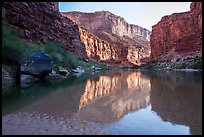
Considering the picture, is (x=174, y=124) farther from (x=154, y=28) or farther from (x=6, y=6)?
(x=154, y=28)

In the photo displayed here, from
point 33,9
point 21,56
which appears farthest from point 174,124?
point 33,9

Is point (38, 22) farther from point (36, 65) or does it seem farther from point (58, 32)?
point (36, 65)

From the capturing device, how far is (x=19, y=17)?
43594 mm

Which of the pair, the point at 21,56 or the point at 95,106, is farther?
the point at 21,56

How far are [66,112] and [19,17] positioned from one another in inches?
1525

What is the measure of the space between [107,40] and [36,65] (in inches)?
4495

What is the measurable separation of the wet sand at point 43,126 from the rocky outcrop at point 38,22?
33.3 m

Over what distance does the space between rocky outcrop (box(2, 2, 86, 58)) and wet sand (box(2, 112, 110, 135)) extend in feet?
109

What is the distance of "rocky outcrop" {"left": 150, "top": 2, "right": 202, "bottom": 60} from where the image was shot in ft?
231

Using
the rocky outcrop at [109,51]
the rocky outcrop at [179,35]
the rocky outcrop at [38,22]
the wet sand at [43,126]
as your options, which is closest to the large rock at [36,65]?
the wet sand at [43,126]

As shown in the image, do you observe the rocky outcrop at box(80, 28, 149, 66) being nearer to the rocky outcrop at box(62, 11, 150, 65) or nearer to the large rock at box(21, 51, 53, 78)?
the rocky outcrop at box(62, 11, 150, 65)

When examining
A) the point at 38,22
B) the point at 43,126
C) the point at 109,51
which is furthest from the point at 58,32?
the point at 109,51

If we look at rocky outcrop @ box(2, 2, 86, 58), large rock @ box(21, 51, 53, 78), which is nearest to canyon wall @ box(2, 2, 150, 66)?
rocky outcrop @ box(2, 2, 86, 58)

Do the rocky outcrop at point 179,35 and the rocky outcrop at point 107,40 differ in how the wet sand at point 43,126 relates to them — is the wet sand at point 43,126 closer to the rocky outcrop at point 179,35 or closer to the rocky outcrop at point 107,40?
the rocky outcrop at point 179,35
